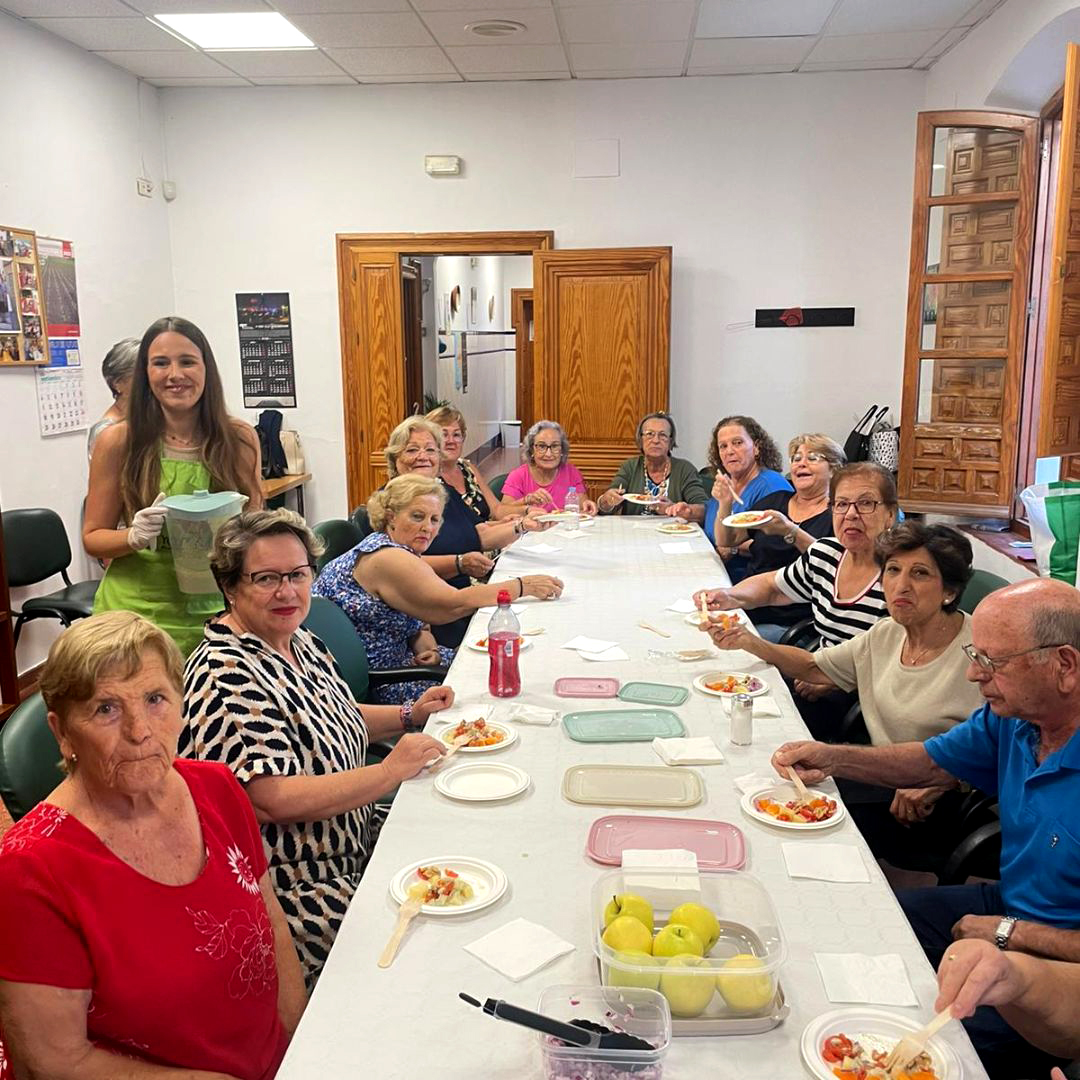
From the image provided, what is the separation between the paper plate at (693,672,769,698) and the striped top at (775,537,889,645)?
58 cm

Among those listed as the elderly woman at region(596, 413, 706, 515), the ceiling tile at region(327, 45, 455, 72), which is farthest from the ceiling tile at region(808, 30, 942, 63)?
the elderly woman at region(596, 413, 706, 515)

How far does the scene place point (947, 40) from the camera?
5223 mm

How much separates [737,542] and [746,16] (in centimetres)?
265

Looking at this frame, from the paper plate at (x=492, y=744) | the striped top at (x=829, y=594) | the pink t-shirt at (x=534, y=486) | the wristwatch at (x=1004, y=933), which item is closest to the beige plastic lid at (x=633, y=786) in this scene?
the paper plate at (x=492, y=744)

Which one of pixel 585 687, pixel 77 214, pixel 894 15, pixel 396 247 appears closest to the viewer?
pixel 585 687

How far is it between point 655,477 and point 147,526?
339 centimetres

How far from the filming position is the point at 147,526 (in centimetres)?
255

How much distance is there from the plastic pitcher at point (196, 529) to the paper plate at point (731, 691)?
4.38ft

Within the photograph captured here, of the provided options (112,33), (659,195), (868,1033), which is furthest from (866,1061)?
(659,195)

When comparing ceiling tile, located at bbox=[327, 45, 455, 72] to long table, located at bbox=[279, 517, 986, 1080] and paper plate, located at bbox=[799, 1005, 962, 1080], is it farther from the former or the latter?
paper plate, located at bbox=[799, 1005, 962, 1080]

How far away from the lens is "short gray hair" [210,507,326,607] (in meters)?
1.93

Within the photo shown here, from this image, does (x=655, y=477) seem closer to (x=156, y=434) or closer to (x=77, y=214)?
(x=156, y=434)

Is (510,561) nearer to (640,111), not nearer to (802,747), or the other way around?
(802,747)

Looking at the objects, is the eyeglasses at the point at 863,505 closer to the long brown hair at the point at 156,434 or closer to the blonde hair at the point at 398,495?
the blonde hair at the point at 398,495
